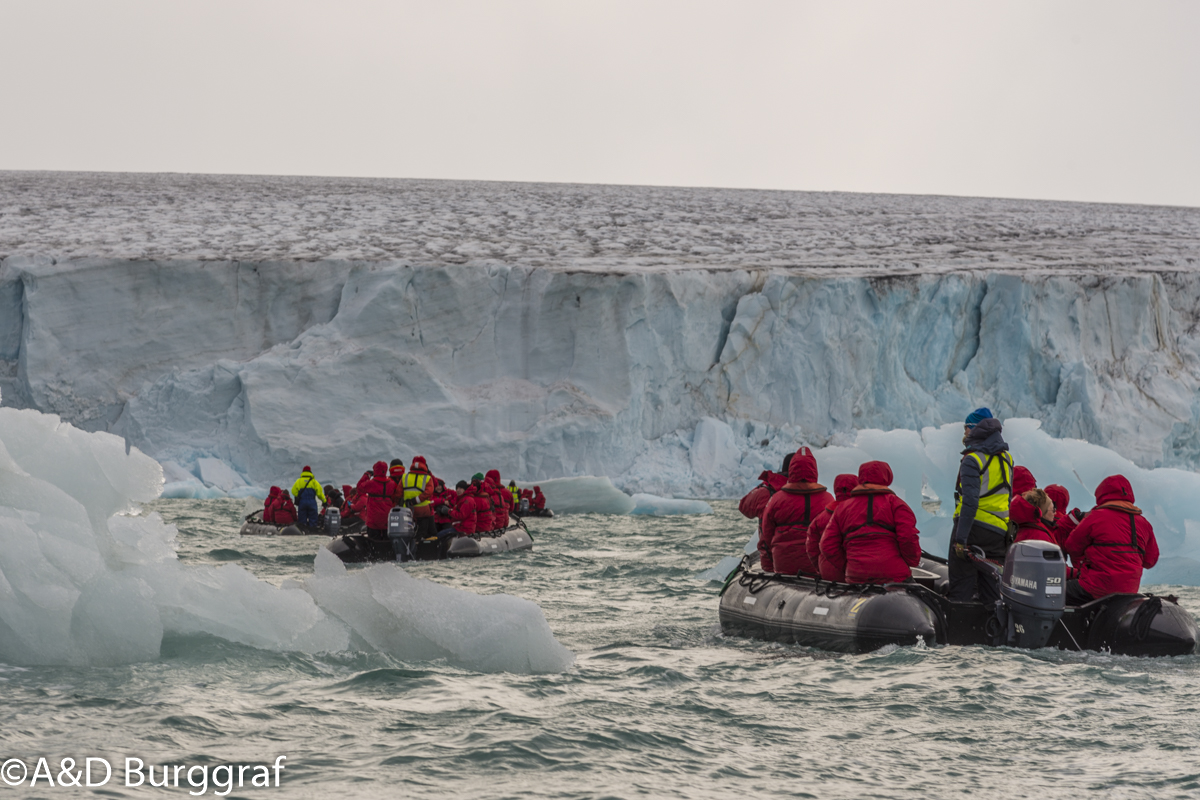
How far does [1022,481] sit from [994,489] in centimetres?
95

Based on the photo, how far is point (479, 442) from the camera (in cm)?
2144

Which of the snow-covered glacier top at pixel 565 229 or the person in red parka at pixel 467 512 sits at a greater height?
the snow-covered glacier top at pixel 565 229

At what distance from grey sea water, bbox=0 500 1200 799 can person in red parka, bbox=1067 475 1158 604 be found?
0.46 m

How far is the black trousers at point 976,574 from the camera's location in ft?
24.1

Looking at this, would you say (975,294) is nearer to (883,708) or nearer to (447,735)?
(883,708)

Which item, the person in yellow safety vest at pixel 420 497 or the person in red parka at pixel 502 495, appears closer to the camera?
the person in yellow safety vest at pixel 420 497

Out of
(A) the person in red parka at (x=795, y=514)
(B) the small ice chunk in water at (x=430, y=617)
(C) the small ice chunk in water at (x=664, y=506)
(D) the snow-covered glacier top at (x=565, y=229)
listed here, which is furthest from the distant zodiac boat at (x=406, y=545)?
(D) the snow-covered glacier top at (x=565, y=229)

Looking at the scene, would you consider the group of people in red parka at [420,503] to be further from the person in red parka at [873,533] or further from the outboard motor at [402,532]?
the person in red parka at [873,533]

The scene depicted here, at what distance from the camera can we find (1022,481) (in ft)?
26.3

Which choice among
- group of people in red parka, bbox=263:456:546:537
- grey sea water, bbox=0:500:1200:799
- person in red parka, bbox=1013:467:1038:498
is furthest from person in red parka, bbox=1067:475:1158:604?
group of people in red parka, bbox=263:456:546:537

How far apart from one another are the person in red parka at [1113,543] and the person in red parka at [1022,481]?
61 cm

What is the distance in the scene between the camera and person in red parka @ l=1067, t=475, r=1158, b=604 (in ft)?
23.7

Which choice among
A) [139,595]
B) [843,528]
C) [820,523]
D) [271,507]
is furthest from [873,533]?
[271,507]

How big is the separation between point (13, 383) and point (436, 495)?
11.7 metres
